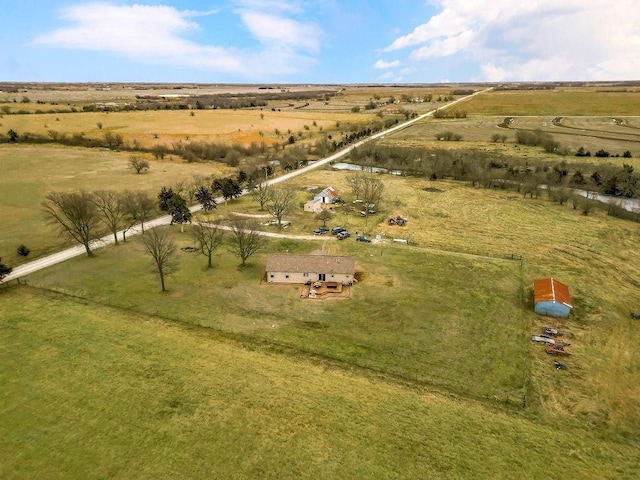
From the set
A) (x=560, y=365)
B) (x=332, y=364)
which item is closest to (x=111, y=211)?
(x=332, y=364)

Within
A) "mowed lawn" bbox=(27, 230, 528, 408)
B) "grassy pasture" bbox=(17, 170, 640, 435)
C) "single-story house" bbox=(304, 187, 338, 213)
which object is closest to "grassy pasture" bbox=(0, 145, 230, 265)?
"mowed lawn" bbox=(27, 230, 528, 408)

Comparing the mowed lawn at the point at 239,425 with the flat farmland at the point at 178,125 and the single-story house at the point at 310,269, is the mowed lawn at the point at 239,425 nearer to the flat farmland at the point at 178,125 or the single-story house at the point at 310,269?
the single-story house at the point at 310,269

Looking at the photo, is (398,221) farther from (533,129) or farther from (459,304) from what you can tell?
(533,129)

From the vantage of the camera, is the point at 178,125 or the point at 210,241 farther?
the point at 178,125

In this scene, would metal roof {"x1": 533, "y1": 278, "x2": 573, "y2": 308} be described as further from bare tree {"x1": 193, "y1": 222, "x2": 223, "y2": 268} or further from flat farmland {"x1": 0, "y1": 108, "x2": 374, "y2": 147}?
flat farmland {"x1": 0, "y1": 108, "x2": 374, "y2": 147}

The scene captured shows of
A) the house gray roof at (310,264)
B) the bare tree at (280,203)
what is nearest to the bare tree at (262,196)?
the bare tree at (280,203)

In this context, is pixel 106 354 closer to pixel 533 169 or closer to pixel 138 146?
pixel 533 169
